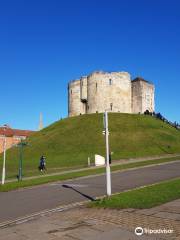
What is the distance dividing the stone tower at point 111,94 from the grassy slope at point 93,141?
7.43m

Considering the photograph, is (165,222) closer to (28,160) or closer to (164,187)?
(164,187)

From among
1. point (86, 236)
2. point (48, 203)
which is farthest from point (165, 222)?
point (48, 203)

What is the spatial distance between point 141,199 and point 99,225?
13.4 ft

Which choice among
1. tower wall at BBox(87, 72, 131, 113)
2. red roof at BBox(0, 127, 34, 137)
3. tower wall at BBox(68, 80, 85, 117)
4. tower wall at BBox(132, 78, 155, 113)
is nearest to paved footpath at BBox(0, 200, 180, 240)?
tower wall at BBox(87, 72, 131, 113)

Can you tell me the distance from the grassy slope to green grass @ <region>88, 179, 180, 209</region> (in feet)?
88.6

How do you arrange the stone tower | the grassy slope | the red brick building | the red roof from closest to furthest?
the grassy slope
the stone tower
the red brick building
the red roof

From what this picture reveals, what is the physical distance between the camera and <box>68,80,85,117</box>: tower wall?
86938 mm

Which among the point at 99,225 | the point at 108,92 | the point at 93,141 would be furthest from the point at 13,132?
the point at 99,225

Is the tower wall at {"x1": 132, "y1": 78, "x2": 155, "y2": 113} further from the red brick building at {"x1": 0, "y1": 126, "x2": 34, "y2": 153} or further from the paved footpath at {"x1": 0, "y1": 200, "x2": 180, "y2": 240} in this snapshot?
the paved footpath at {"x1": 0, "y1": 200, "x2": 180, "y2": 240}

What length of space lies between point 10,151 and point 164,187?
149 feet

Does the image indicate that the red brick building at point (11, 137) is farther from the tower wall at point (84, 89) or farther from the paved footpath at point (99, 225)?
the paved footpath at point (99, 225)

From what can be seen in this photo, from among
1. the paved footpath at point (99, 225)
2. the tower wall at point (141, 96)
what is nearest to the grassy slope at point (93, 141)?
the tower wall at point (141, 96)

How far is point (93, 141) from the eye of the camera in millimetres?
58312

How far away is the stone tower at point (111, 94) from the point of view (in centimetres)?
8262
